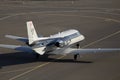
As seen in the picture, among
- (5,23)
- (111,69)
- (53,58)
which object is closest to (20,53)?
(53,58)

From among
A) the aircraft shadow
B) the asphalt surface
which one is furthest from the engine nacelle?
the aircraft shadow

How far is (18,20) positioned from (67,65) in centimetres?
4193

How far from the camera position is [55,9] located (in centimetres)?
10694

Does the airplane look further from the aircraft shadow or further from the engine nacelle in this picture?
the aircraft shadow

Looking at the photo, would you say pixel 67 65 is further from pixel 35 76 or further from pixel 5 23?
pixel 5 23

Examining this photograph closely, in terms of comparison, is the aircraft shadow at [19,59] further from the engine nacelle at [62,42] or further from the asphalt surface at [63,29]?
the engine nacelle at [62,42]

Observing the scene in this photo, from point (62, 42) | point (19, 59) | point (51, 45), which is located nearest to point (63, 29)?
point (19, 59)

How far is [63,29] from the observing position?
262ft

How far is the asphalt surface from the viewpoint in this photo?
4972cm

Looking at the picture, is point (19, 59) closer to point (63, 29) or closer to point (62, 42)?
point (62, 42)

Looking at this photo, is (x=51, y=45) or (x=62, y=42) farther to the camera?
(x=62, y=42)

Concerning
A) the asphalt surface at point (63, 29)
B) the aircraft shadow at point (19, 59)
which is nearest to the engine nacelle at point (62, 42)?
the asphalt surface at point (63, 29)

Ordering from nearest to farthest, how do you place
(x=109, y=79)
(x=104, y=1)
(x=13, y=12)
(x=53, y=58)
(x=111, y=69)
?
(x=109, y=79) < (x=111, y=69) < (x=53, y=58) < (x=13, y=12) < (x=104, y=1)

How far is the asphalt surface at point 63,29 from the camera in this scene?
49.7 metres
